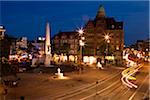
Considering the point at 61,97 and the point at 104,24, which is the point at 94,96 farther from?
the point at 104,24

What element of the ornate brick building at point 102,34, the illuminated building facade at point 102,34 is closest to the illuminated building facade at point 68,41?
the illuminated building facade at point 102,34

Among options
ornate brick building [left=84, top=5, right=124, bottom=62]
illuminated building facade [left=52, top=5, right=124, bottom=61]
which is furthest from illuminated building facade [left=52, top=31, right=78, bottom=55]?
ornate brick building [left=84, top=5, right=124, bottom=62]

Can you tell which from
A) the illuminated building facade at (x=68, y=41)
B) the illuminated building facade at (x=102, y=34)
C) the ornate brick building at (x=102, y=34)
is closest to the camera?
the illuminated building facade at (x=102, y=34)

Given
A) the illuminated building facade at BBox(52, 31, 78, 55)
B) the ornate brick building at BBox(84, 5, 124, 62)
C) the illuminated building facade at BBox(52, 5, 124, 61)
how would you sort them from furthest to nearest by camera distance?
1. the illuminated building facade at BBox(52, 31, 78, 55)
2. the ornate brick building at BBox(84, 5, 124, 62)
3. the illuminated building facade at BBox(52, 5, 124, 61)

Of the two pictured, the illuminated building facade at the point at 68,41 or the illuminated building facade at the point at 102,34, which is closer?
the illuminated building facade at the point at 102,34

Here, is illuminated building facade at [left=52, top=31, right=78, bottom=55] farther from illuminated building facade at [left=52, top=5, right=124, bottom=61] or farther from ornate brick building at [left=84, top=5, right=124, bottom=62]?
ornate brick building at [left=84, top=5, right=124, bottom=62]

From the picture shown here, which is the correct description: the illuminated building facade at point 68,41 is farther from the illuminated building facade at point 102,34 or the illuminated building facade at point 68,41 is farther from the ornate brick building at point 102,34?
the ornate brick building at point 102,34

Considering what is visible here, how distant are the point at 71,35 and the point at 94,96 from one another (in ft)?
344

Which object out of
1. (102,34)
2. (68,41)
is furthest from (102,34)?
(68,41)

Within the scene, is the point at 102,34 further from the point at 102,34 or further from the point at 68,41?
the point at 68,41

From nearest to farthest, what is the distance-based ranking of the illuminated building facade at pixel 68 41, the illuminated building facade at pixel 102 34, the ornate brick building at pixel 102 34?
1. the illuminated building facade at pixel 102 34
2. the ornate brick building at pixel 102 34
3. the illuminated building facade at pixel 68 41

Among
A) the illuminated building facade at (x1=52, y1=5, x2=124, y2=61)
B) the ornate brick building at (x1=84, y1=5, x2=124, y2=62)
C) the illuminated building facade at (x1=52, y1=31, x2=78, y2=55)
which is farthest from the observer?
the illuminated building facade at (x1=52, y1=31, x2=78, y2=55)

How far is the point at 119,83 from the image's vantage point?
46.4 meters

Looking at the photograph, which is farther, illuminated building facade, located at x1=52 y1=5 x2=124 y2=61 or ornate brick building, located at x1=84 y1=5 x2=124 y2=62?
ornate brick building, located at x1=84 y1=5 x2=124 y2=62
